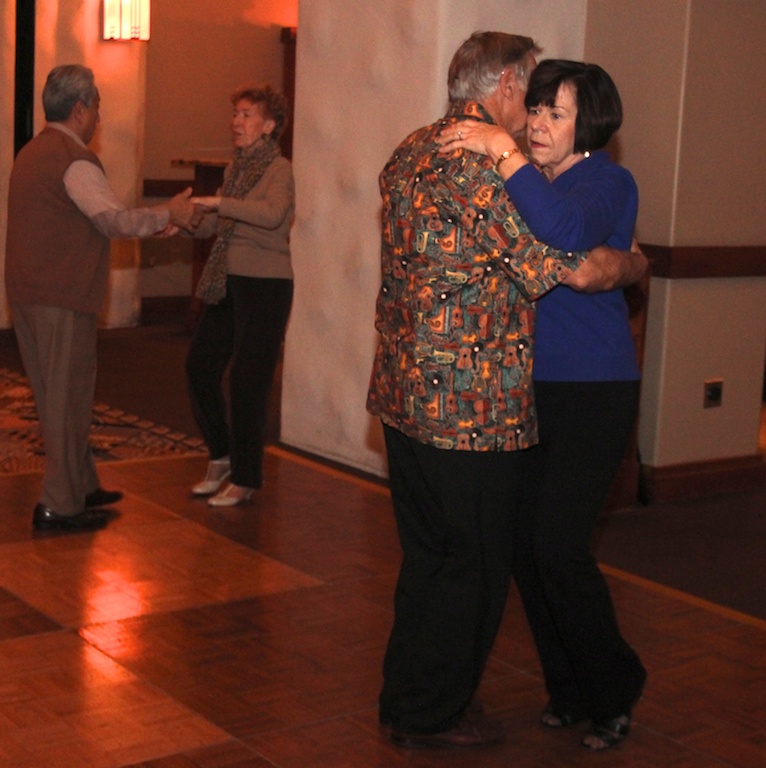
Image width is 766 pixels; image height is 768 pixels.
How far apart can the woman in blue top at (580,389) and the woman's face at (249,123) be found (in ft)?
7.60

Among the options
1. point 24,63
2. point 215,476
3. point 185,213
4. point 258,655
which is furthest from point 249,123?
point 24,63

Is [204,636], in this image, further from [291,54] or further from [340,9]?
[291,54]

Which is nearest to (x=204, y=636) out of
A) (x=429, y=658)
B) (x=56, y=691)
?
(x=56, y=691)

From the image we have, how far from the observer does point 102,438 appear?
21.1ft

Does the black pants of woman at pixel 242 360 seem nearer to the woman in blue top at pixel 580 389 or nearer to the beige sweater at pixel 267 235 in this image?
the beige sweater at pixel 267 235

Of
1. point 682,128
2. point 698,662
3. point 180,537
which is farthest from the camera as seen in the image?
point 682,128

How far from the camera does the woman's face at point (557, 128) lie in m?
2.92

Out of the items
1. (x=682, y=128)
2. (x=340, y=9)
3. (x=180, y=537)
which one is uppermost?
(x=340, y=9)

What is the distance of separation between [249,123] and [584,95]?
2.47 meters

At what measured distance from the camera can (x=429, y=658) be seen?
10.0 ft

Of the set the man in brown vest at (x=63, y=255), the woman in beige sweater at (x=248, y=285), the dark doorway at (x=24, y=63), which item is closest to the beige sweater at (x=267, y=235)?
the woman in beige sweater at (x=248, y=285)

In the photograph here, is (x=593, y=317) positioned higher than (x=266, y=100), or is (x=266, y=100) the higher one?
(x=266, y=100)

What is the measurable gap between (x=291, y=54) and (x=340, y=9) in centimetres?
538

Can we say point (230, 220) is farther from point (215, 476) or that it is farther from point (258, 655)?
point (258, 655)
